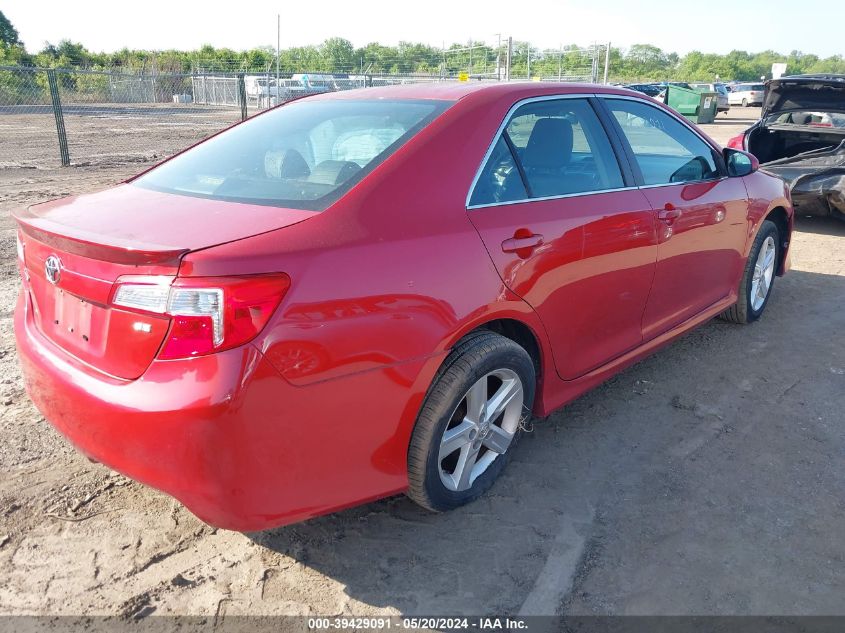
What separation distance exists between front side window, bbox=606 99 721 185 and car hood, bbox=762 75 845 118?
4789 mm

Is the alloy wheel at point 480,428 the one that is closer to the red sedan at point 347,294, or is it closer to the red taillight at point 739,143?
the red sedan at point 347,294

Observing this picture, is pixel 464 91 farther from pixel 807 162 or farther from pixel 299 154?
pixel 807 162

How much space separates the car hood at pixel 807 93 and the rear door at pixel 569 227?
19.4ft

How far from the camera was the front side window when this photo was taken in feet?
12.1

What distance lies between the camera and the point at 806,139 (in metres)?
9.00

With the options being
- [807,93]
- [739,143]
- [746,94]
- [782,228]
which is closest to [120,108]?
[739,143]

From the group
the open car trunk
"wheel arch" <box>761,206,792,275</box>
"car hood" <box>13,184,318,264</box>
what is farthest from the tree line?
"car hood" <box>13,184,318,264</box>

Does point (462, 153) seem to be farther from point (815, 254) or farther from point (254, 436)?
point (815, 254)

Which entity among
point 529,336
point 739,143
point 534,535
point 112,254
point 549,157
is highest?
point 549,157

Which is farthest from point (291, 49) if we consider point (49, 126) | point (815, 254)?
point (815, 254)

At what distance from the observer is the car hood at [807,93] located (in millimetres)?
7871

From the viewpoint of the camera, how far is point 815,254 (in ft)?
23.7

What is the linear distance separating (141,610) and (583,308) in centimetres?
212

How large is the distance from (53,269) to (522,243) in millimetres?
1696
